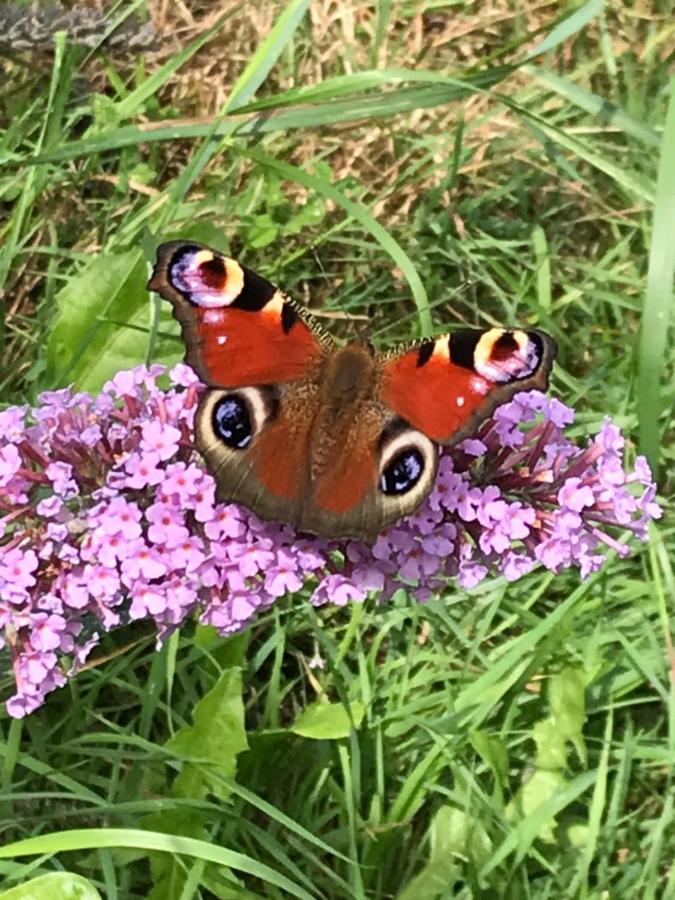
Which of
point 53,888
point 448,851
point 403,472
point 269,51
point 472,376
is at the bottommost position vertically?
point 448,851

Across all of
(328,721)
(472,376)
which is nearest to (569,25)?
(472,376)

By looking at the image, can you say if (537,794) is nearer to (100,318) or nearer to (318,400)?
(318,400)

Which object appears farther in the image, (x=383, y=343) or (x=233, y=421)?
(x=383, y=343)

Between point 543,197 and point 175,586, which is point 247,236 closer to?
point 543,197

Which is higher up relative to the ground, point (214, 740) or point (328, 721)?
point (214, 740)

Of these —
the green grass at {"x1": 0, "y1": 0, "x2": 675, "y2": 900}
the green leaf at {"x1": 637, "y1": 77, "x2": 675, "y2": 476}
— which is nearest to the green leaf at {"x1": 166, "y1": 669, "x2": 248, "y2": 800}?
the green grass at {"x1": 0, "y1": 0, "x2": 675, "y2": 900}

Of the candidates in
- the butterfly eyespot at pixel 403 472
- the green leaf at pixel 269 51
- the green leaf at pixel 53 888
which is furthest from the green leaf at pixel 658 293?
the green leaf at pixel 53 888
